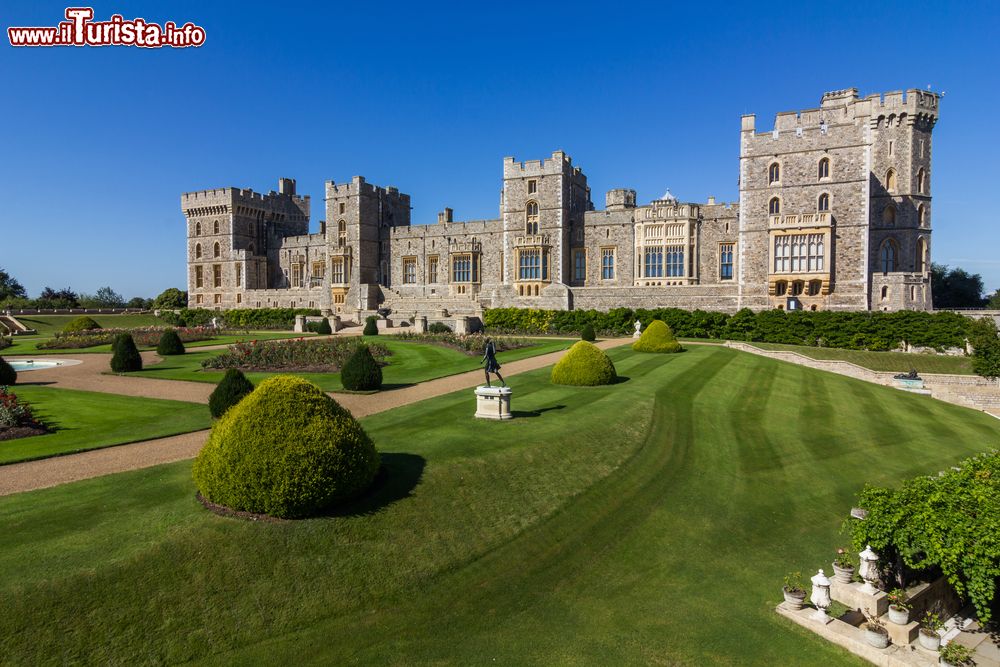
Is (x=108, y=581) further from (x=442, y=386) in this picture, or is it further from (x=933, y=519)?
(x=442, y=386)

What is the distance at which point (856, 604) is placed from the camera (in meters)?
7.92

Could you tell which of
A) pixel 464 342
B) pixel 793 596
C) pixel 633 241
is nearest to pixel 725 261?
pixel 633 241

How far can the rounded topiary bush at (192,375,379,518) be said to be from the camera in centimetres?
809

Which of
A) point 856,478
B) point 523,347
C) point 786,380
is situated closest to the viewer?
point 856,478

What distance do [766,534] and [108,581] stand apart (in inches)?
404

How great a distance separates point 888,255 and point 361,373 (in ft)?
128

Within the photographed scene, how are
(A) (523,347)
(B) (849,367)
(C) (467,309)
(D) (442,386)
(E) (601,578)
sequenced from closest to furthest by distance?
1. (E) (601,578)
2. (D) (442,386)
3. (B) (849,367)
4. (A) (523,347)
5. (C) (467,309)

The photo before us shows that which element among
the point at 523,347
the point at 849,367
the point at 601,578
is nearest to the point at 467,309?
the point at 523,347

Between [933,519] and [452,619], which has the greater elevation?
[933,519]

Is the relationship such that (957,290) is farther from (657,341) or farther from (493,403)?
(493,403)

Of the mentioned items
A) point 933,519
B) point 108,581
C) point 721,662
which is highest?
point 933,519

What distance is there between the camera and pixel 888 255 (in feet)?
132

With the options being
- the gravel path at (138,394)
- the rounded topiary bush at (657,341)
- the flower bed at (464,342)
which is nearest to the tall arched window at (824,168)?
→ the rounded topiary bush at (657,341)

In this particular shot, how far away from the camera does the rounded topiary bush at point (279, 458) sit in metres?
8.09
